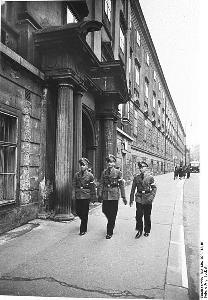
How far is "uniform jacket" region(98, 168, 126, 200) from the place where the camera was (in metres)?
4.14

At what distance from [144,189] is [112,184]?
0.51 meters

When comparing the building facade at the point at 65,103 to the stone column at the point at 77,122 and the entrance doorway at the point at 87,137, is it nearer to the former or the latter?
the stone column at the point at 77,122

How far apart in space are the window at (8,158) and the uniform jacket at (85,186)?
3.49 ft

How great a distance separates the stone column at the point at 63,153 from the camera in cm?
511

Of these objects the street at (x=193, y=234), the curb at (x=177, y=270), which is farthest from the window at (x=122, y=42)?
the street at (x=193, y=234)

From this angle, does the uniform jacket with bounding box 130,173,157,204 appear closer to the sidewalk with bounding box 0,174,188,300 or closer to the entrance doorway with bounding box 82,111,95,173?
the sidewalk with bounding box 0,174,188,300

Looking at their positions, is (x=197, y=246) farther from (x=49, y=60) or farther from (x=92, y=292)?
(x=49, y=60)

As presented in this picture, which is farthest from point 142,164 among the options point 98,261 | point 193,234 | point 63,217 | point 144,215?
point 63,217

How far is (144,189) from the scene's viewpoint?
3.96m

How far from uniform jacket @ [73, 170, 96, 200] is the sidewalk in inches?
10.6

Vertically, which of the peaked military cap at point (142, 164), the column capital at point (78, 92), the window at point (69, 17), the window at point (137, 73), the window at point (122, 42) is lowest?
the peaked military cap at point (142, 164)

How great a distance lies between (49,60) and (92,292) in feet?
13.2

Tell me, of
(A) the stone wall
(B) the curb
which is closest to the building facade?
(A) the stone wall

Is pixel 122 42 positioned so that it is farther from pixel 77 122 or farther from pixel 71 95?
pixel 77 122
